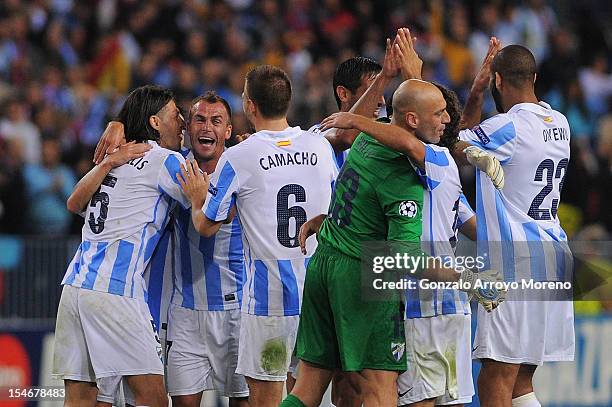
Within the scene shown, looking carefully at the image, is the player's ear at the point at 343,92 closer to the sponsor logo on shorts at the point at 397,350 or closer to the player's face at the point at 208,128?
the player's face at the point at 208,128

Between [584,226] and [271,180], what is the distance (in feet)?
28.5

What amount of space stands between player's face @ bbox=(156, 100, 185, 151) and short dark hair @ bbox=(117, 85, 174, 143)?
42 mm

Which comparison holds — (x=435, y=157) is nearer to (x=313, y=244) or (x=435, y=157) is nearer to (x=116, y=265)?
(x=313, y=244)

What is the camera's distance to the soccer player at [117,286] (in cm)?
805

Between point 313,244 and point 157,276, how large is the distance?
3.94ft

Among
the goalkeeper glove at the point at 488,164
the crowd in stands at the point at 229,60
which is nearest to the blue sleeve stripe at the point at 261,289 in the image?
the goalkeeper glove at the point at 488,164

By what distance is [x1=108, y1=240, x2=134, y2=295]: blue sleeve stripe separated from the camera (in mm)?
8109

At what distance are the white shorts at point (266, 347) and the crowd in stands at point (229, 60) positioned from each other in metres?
6.82

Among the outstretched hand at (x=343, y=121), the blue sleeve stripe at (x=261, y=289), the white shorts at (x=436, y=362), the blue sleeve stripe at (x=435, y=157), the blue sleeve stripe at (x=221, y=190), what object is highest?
the outstretched hand at (x=343, y=121)

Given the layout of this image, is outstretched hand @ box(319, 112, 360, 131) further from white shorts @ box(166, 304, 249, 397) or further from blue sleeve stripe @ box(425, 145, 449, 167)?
white shorts @ box(166, 304, 249, 397)

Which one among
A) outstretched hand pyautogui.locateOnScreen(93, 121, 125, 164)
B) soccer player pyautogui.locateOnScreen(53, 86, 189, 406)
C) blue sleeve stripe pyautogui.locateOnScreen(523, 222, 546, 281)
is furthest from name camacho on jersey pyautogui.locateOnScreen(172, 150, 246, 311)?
blue sleeve stripe pyautogui.locateOnScreen(523, 222, 546, 281)

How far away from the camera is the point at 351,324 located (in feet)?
24.3

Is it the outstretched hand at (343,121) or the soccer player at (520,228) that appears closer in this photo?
the outstretched hand at (343,121)

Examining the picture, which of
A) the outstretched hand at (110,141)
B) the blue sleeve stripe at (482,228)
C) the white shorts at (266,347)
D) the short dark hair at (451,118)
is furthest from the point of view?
the blue sleeve stripe at (482,228)
